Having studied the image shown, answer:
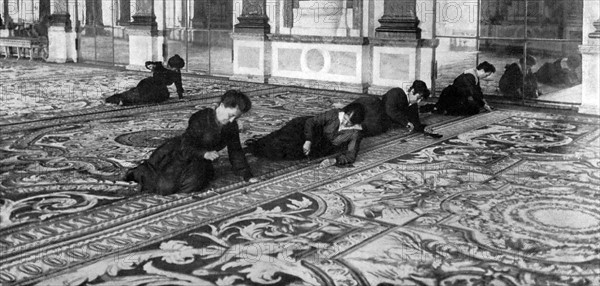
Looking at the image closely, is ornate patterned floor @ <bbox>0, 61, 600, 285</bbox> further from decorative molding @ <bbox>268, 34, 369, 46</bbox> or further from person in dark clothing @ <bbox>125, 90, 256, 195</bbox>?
decorative molding @ <bbox>268, 34, 369, 46</bbox>

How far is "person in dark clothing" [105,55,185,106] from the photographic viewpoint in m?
9.20

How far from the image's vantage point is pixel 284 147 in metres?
5.92

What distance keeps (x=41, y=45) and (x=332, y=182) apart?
44.6ft

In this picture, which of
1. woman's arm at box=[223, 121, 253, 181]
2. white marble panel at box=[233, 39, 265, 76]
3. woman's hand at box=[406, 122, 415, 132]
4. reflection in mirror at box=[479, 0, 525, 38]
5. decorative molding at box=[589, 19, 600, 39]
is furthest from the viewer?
reflection in mirror at box=[479, 0, 525, 38]

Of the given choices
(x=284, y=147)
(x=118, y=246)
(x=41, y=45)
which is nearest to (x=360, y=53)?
(x=284, y=147)


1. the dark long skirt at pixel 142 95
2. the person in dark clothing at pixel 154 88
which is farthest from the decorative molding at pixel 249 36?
the dark long skirt at pixel 142 95

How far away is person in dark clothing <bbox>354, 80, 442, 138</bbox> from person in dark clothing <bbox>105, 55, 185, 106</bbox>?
11.2ft

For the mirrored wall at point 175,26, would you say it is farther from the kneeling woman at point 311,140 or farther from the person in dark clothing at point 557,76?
the kneeling woman at point 311,140

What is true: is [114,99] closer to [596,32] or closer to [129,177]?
[129,177]

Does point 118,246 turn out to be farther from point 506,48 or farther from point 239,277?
point 506,48

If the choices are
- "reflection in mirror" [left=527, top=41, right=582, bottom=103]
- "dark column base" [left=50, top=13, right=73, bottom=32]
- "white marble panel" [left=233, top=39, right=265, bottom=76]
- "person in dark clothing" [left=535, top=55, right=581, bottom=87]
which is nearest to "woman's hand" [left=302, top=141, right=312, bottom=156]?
"reflection in mirror" [left=527, top=41, right=582, bottom=103]

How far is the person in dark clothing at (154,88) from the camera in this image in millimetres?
9203

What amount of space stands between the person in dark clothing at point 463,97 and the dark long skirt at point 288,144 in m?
3.16

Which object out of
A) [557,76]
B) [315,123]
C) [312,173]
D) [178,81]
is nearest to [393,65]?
[178,81]
